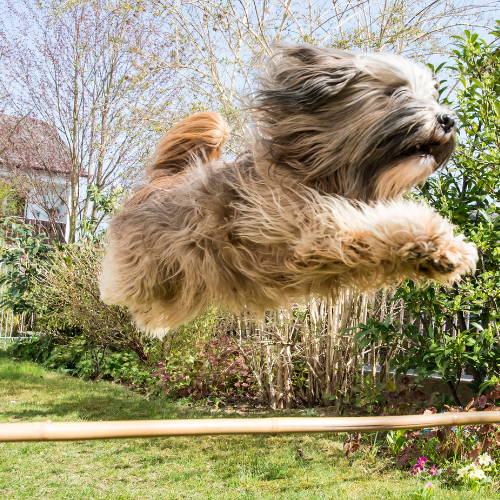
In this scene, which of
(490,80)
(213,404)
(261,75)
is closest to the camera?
(261,75)

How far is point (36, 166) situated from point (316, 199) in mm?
11096

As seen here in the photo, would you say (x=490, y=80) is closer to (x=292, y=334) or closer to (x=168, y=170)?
(x=168, y=170)

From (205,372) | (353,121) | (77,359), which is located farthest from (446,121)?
(77,359)

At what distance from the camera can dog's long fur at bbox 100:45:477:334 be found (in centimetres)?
168

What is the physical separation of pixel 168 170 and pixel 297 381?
362cm

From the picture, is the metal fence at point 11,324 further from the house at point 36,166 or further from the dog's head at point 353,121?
the dog's head at point 353,121

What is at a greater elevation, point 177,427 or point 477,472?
point 177,427

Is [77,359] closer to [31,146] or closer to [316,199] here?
[31,146]

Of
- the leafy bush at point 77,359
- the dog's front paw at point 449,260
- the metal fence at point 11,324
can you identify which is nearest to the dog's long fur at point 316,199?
the dog's front paw at point 449,260

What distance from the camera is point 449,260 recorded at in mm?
1603

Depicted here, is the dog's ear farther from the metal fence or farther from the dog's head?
the metal fence

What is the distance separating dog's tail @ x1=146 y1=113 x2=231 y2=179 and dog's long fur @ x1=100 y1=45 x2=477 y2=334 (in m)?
0.32

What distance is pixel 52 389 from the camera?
22.4ft

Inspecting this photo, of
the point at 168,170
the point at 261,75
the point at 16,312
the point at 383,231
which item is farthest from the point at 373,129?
the point at 16,312
